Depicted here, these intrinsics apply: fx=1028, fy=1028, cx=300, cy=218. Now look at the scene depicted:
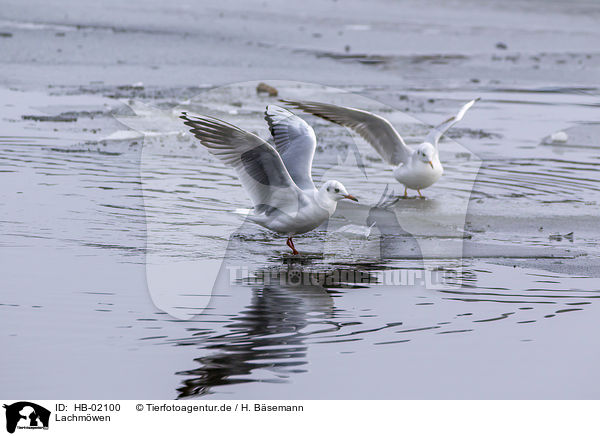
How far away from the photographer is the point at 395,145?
1134 centimetres

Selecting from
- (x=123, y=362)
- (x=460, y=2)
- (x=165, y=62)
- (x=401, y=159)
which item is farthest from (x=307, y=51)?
(x=123, y=362)

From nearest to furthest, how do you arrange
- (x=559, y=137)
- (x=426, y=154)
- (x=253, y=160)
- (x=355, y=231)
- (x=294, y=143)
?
(x=253, y=160)
(x=294, y=143)
(x=355, y=231)
(x=426, y=154)
(x=559, y=137)

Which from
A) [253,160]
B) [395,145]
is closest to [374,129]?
[395,145]

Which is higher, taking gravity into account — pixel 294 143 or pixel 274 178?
pixel 294 143

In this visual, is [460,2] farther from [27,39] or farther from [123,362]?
[123,362]

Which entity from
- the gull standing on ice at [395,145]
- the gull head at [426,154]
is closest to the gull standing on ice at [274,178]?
the gull standing on ice at [395,145]

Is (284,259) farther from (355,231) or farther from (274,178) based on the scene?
(355,231)

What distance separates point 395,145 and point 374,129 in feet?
0.97

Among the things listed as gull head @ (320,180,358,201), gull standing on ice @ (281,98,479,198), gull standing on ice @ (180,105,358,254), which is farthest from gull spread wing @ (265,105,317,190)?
gull standing on ice @ (281,98,479,198)

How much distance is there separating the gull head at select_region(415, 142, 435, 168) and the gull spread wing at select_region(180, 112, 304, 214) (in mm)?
2870

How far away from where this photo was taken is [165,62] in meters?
20.0

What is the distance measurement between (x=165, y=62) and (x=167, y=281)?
43.9 feet

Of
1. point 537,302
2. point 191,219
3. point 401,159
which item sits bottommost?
point 537,302

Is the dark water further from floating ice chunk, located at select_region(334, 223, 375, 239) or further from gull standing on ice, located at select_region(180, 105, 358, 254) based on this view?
gull standing on ice, located at select_region(180, 105, 358, 254)
